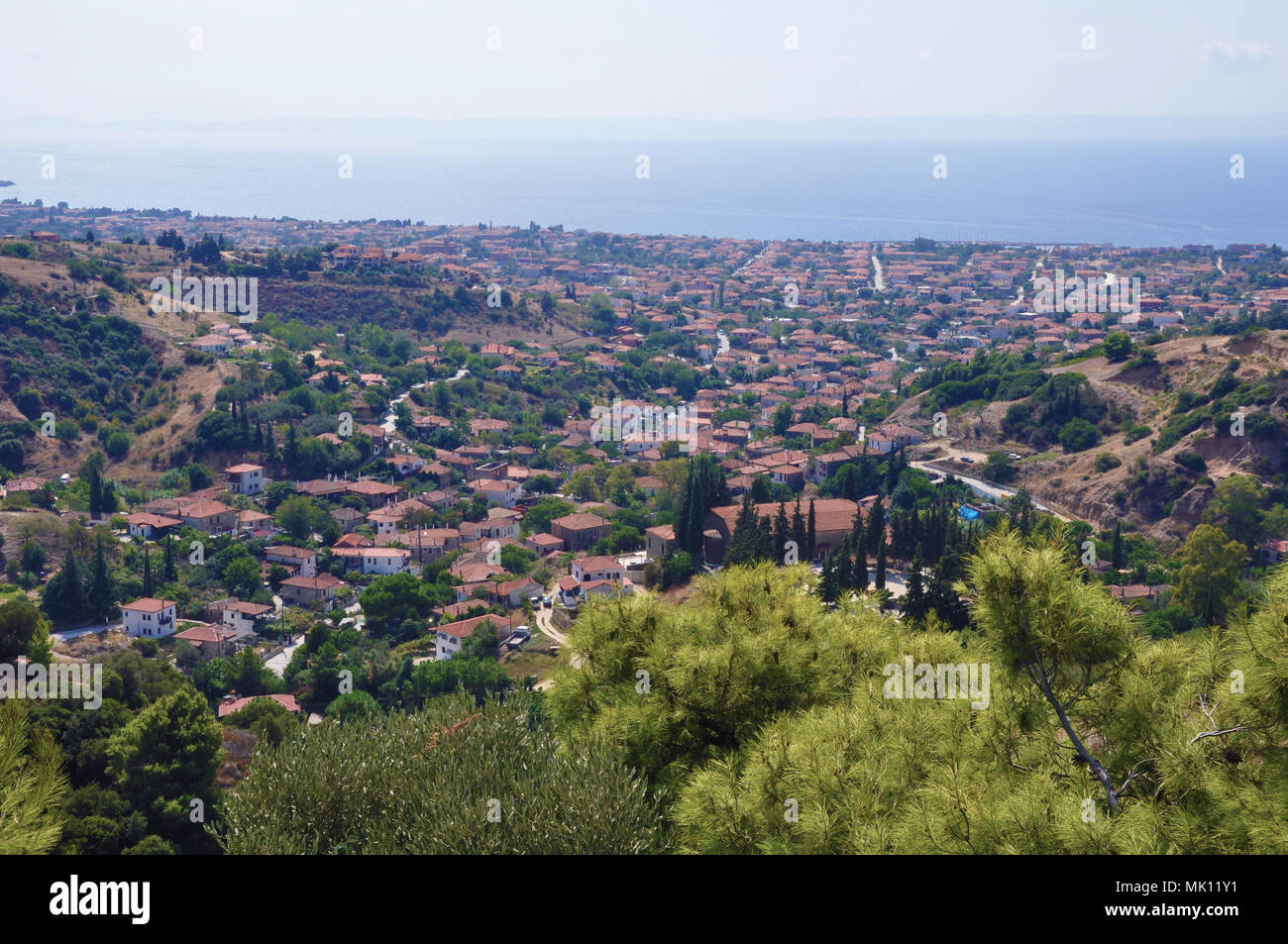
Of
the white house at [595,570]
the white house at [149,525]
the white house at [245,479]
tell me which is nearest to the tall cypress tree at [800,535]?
the white house at [595,570]

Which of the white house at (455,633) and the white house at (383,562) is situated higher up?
the white house at (383,562)

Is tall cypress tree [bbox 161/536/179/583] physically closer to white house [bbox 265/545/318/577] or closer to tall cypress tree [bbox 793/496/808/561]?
white house [bbox 265/545/318/577]

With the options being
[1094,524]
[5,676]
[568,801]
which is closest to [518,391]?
[1094,524]

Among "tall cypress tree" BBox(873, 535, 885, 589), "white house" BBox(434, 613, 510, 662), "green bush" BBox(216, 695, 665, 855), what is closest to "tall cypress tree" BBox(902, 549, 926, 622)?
"tall cypress tree" BBox(873, 535, 885, 589)

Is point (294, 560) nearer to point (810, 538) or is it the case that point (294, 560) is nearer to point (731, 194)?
point (810, 538)

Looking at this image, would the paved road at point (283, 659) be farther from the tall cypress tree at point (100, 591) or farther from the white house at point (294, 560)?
the tall cypress tree at point (100, 591)

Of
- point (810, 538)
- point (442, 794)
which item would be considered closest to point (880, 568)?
point (810, 538)

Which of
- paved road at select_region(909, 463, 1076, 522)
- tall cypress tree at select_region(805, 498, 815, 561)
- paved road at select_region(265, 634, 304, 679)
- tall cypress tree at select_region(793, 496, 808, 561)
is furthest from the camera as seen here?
paved road at select_region(909, 463, 1076, 522)
